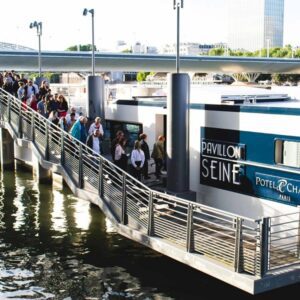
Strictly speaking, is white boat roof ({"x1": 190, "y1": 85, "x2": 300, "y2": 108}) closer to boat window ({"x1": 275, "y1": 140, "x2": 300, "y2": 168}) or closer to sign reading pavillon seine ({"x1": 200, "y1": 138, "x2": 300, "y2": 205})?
sign reading pavillon seine ({"x1": 200, "y1": 138, "x2": 300, "y2": 205})

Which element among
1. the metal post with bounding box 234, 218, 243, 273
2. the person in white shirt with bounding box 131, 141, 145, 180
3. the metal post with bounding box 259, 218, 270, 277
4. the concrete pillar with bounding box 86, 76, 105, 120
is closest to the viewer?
the metal post with bounding box 259, 218, 270, 277

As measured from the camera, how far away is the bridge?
81.4 meters

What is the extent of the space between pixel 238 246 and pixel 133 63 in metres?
86.8

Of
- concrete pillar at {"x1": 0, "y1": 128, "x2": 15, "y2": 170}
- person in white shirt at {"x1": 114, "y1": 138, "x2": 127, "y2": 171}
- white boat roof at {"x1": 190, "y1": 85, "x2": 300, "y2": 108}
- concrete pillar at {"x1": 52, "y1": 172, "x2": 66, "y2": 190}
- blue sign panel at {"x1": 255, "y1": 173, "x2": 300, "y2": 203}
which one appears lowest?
concrete pillar at {"x1": 52, "y1": 172, "x2": 66, "y2": 190}

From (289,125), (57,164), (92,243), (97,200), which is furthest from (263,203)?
(57,164)

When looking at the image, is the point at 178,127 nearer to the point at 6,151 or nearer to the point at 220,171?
Result: the point at 220,171

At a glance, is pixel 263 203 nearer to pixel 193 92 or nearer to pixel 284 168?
pixel 284 168

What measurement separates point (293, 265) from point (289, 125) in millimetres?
3119

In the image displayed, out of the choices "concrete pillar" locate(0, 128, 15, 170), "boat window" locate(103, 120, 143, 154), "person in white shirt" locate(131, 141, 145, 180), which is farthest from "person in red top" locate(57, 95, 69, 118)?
"concrete pillar" locate(0, 128, 15, 170)

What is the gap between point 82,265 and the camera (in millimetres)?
13336

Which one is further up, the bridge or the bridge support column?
the bridge

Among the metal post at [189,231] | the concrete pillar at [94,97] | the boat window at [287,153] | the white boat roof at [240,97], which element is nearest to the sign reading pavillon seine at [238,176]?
the boat window at [287,153]

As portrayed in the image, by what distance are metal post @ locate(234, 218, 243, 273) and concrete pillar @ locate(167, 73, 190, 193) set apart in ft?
13.9

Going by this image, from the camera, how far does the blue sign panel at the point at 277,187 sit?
11.7 meters
